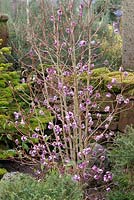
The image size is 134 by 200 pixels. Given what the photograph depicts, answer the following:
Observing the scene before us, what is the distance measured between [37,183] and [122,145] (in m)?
1.18

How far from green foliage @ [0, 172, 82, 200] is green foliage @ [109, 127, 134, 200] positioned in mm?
903

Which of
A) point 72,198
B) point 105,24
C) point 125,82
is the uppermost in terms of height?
→ point 72,198

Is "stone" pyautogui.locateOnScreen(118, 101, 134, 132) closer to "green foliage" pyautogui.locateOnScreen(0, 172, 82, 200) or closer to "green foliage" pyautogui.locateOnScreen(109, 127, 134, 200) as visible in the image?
"green foliage" pyautogui.locateOnScreen(109, 127, 134, 200)

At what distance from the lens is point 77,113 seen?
3594 millimetres

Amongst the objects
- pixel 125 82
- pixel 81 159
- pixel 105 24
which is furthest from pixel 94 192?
pixel 105 24

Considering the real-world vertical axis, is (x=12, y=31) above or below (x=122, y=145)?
below

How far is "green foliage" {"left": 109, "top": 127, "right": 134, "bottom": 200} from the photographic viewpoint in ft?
11.9

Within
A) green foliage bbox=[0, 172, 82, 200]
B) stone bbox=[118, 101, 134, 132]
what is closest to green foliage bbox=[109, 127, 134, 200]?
green foliage bbox=[0, 172, 82, 200]

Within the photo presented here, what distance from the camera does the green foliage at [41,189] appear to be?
2.68m

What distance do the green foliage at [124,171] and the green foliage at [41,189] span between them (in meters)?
0.90

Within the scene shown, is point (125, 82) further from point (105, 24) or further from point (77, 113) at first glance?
point (105, 24)

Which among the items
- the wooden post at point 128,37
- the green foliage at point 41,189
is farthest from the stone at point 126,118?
the green foliage at point 41,189

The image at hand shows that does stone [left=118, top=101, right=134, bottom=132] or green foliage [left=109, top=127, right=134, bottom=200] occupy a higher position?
green foliage [left=109, top=127, right=134, bottom=200]

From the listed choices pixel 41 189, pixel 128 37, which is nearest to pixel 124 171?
pixel 41 189
